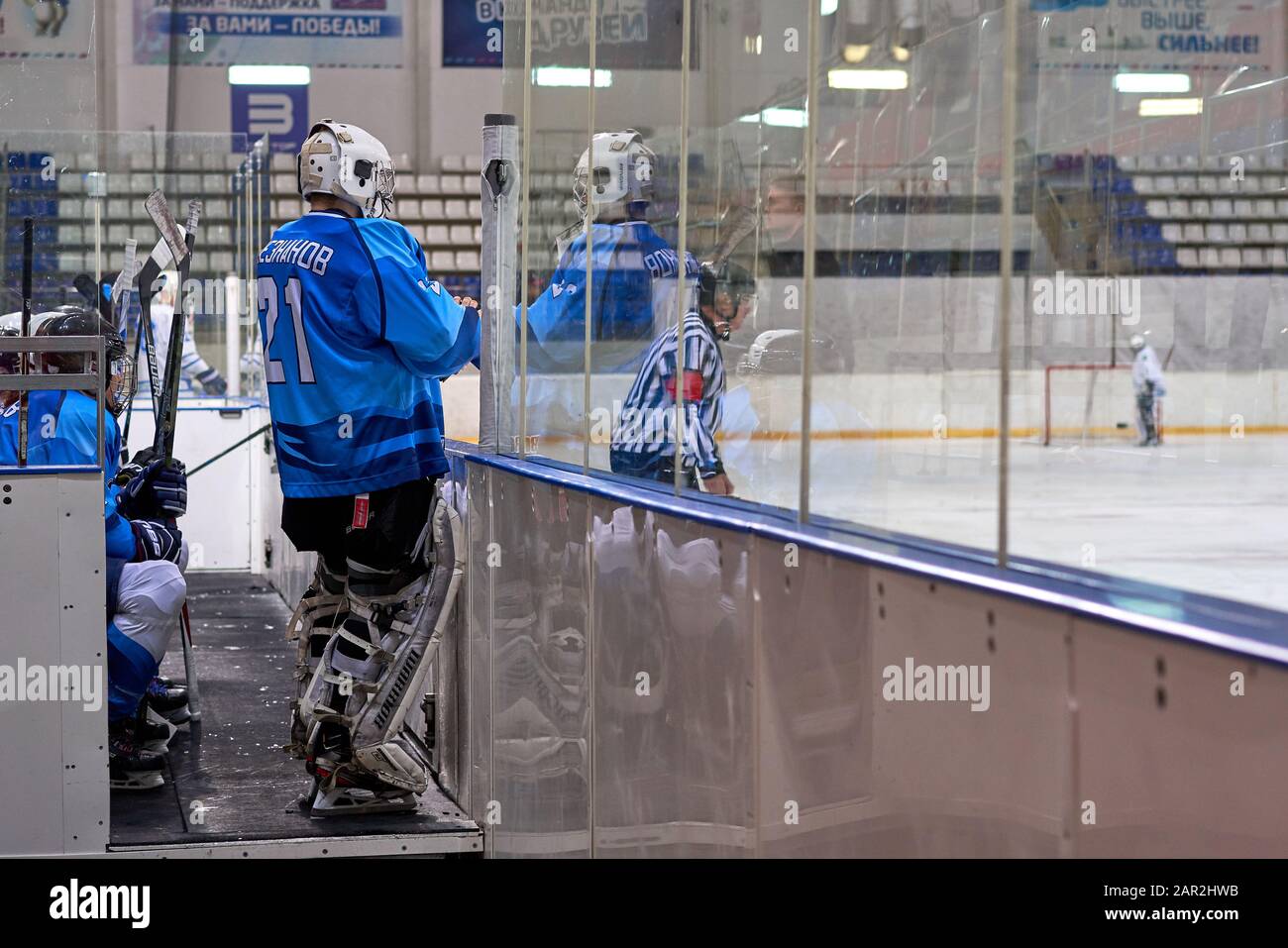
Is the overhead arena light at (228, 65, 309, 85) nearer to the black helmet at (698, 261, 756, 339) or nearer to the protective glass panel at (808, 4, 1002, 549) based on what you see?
the black helmet at (698, 261, 756, 339)

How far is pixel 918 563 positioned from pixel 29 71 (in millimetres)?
2201

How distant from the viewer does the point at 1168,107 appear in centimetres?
160

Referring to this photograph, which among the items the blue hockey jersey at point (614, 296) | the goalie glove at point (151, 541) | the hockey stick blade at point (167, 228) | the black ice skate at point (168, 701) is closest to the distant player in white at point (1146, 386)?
the blue hockey jersey at point (614, 296)

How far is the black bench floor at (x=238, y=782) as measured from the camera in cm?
347

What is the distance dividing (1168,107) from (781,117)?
2.04 ft

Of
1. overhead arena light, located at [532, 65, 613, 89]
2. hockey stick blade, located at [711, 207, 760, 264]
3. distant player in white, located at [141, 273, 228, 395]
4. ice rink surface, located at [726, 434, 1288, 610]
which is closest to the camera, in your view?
ice rink surface, located at [726, 434, 1288, 610]

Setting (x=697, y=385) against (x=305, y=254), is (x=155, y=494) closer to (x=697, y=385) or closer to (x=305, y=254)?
(x=305, y=254)

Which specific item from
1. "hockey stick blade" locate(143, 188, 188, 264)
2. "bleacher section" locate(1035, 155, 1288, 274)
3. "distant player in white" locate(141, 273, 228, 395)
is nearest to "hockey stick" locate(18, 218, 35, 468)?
"hockey stick blade" locate(143, 188, 188, 264)

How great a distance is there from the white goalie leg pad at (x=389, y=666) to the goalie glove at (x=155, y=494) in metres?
0.83

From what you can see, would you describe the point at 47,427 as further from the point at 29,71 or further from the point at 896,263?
the point at 896,263

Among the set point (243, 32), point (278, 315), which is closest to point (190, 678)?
point (278, 315)

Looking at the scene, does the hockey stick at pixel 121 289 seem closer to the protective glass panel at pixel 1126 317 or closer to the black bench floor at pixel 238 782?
the black bench floor at pixel 238 782

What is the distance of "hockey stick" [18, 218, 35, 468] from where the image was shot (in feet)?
9.96
